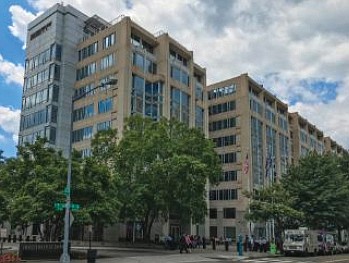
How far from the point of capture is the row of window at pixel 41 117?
2847 inches

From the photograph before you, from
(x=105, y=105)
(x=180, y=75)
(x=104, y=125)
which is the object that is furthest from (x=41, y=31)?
(x=180, y=75)

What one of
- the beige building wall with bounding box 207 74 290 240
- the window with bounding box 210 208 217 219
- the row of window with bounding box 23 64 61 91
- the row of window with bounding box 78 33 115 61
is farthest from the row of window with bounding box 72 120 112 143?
the window with bounding box 210 208 217 219

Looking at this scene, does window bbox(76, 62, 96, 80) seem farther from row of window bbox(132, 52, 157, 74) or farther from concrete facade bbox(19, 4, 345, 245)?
row of window bbox(132, 52, 157, 74)

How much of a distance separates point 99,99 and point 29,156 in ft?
110

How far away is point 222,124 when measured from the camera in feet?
303

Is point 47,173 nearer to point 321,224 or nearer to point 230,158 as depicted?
point 321,224

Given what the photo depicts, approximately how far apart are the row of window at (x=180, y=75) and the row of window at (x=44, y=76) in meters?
17.8

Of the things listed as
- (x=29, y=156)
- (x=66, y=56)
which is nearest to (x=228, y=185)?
(x=66, y=56)

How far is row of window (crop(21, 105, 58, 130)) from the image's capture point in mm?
72312

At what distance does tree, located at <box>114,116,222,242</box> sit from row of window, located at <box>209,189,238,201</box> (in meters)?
35.8

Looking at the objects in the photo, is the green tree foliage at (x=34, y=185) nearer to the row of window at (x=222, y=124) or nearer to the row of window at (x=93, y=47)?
the row of window at (x=93, y=47)

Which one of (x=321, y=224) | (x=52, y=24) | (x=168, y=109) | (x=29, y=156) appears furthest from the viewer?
(x=52, y=24)

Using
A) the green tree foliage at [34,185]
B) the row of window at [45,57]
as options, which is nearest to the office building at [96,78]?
the row of window at [45,57]

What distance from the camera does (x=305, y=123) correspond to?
11988cm
